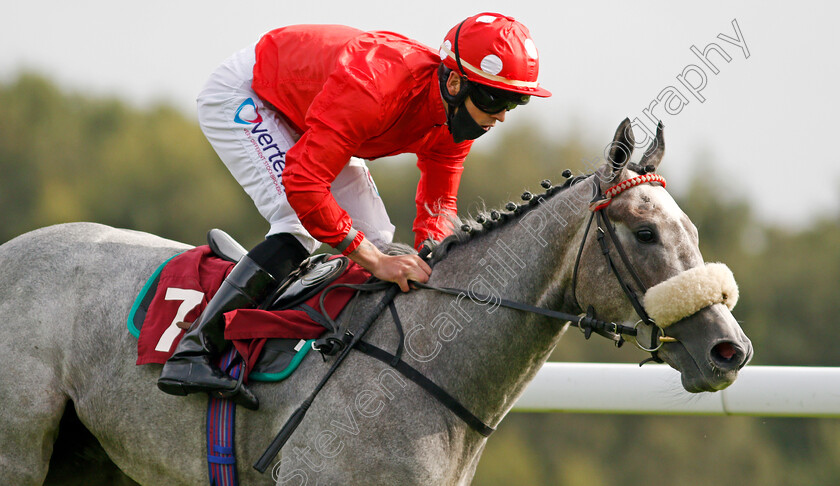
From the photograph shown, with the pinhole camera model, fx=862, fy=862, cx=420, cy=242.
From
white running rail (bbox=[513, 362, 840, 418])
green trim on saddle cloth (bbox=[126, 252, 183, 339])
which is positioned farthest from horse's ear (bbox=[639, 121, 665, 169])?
green trim on saddle cloth (bbox=[126, 252, 183, 339])

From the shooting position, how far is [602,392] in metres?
4.52

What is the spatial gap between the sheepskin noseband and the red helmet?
36.1 inches

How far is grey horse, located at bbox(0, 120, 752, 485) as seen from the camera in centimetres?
284

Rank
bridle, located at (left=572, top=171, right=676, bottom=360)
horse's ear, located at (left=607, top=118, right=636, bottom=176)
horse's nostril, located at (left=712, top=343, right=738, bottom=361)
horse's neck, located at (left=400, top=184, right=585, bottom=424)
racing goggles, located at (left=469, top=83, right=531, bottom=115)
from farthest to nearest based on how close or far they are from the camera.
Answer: racing goggles, located at (left=469, top=83, right=531, bottom=115), horse's neck, located at (left=400, top=184, right=585, bottom=424), horse's ear, located at (left=607, top=118, right=636, bottom=176), bridle, located at (left=572, top=171, right=676, bottom=360), horse's nostril, located at (left=712, top=343, right=738, bottom=361)

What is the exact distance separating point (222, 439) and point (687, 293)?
1.77 metres

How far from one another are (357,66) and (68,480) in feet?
7.50

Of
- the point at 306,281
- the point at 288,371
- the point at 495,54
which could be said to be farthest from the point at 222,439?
the point at 495,54

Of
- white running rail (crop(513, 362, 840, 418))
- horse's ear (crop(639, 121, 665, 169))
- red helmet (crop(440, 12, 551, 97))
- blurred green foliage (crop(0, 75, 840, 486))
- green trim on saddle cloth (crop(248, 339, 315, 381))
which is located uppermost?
red helmet (crop(440, 12, 551, 97))

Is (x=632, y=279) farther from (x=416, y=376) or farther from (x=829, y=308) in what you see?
(x=829, y=308)

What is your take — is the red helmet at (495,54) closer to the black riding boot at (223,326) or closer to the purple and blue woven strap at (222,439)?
the black riding boot at (223,326)

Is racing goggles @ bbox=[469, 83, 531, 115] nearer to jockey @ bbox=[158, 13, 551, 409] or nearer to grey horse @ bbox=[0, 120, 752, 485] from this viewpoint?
jockey @ bbox=[158, 13, 551, 409]

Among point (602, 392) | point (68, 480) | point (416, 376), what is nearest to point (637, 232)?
point (416, 376)

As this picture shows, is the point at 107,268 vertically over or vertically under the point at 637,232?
under

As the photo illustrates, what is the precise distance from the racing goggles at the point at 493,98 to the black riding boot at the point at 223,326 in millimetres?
915
